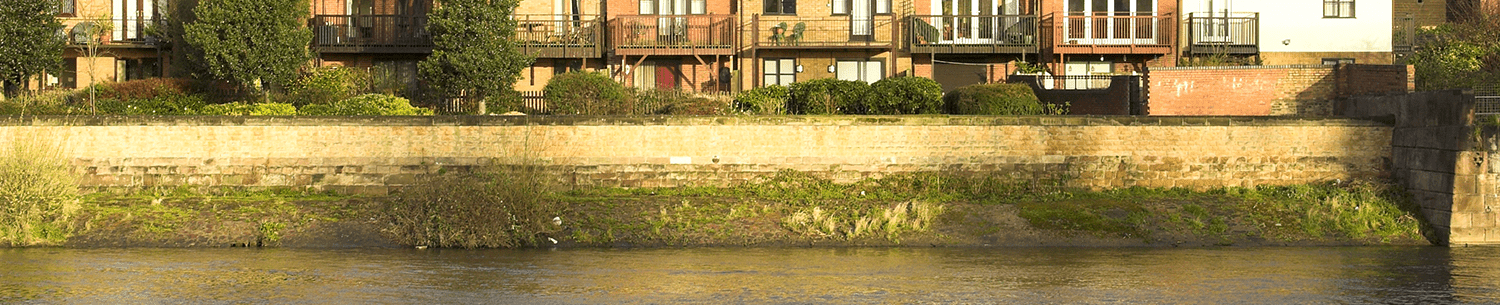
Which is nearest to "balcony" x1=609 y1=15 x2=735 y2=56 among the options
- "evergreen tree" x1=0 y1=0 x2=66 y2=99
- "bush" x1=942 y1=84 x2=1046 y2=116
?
"bush" x1=942 y1=84 x2=1046 y2=116

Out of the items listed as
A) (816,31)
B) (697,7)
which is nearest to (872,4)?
(816,31)

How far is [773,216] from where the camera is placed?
2366cm

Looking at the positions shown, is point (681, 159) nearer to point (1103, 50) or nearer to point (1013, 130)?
point (1013, 130)

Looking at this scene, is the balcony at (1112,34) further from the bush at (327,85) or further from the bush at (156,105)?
the bush at (156,105)

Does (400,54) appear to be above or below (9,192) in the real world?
above

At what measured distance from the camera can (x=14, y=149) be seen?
76.2 ft

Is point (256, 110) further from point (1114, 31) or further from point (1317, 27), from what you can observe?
point (1317, 27)

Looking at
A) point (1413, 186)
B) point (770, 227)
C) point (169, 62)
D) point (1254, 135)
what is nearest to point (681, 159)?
point (770, 227)

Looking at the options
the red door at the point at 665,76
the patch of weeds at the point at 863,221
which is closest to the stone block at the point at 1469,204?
the patch of weeds at the point at 863,221

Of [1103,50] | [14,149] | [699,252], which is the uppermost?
[1103,50]

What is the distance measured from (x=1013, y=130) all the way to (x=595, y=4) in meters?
14.8

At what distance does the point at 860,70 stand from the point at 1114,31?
5918 millimetres

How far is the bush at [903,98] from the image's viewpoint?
29.7m

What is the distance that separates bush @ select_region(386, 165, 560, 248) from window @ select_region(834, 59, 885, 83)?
15.6 m
